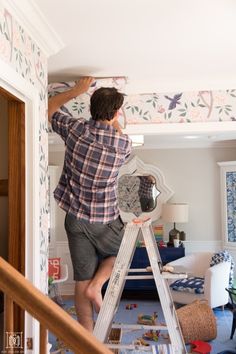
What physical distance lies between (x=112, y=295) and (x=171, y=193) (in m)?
4.77

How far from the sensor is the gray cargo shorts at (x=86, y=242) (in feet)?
7.59

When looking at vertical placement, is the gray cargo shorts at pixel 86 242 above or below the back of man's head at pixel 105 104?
below

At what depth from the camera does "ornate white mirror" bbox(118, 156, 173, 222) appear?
6.95m

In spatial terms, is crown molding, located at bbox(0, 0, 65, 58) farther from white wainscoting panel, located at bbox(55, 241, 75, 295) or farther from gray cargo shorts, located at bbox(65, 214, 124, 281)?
white wainscoting panel, located at bbox(55, 241, 75, 295)

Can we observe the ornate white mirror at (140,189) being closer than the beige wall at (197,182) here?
No

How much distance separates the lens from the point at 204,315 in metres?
4.55

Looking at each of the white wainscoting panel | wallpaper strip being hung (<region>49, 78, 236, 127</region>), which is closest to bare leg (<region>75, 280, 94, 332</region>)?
wallpaper strip being hung (<region>49, 78, 236, 127</region>)

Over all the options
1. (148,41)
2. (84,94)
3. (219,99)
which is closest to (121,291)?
(148,41)

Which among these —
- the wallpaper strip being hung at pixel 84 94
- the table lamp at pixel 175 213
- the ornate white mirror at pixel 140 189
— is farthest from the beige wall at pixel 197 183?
the wallpaper strip being hung at pixel 84 94

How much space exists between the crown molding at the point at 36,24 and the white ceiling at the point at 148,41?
0.12ft

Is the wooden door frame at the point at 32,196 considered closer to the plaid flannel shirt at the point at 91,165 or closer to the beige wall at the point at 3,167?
the plaid flannel shirt at the point at 91,165

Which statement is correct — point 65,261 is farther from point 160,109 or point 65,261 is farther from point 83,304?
point 83,304

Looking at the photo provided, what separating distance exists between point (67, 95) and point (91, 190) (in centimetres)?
93

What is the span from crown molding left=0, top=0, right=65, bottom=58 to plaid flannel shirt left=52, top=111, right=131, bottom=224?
0.55 meters
